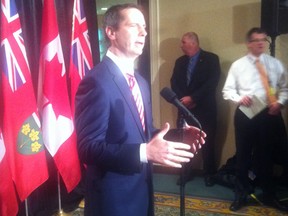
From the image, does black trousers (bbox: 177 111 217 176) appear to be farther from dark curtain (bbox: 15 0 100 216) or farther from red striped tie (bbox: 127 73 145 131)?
red striped tie (bbox: 127 73 145 131)

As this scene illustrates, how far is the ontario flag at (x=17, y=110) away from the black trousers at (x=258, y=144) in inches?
68.0

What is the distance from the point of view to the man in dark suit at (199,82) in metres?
3.41

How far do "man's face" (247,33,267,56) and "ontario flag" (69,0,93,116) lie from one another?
1.44 metres

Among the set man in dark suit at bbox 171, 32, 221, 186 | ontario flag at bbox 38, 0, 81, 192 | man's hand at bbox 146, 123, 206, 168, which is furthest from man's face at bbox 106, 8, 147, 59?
man in dark suit at bbox 171, 32, 221, 186

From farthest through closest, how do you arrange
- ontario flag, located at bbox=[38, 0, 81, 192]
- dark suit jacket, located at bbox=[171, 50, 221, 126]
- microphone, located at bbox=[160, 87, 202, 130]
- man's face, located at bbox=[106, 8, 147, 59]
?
dark suit jacket, located at bbox=[171, 50, 221, 126] < ontario flag, located at bbox=[38, 0, 81, 192] < man's face, located at bbox=[106, 8, 147, 59] < microphone, located at bbox=[160, 87, 202, 130]

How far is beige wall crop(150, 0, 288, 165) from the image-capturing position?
3492 millimetres

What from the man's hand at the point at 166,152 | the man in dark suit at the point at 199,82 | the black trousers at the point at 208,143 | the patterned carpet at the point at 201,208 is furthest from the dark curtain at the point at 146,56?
the man's hand at the point at 166,152

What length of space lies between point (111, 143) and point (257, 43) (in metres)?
2.06

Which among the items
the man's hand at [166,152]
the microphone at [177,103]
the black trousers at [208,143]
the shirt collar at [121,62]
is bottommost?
the black trousers at [208,143]

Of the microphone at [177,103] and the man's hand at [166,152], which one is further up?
the microphone at [177,103]

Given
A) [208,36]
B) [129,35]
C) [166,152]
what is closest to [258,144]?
[208,36]

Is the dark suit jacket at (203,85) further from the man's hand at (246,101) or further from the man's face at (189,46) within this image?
the man's hand at (246,101)

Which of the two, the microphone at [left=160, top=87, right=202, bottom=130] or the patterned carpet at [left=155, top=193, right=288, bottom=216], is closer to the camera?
the microphone at [left=160, top=87, right=202, bottom=130]

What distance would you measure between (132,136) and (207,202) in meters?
2.05
